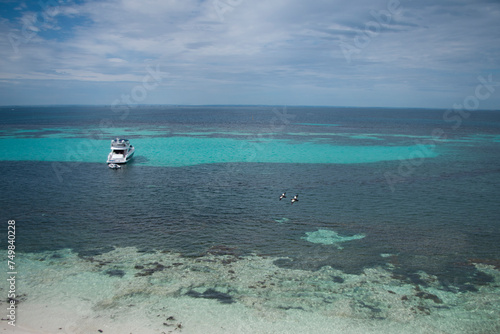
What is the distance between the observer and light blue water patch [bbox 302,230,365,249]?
2292 cm

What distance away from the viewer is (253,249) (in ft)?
71.6

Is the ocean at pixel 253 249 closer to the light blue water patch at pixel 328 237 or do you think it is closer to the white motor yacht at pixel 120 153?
the light blue water patch at pixel 328 237

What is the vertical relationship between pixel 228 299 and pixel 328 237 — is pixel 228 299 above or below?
below

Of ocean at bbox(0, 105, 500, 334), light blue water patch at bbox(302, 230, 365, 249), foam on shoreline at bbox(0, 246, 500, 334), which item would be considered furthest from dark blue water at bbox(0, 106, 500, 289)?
foam on shoreline at bbox(0, 246, 500, 334)

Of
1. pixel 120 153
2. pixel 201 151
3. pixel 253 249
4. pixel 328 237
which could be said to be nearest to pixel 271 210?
pixel 328 237

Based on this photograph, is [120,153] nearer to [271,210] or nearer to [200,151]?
[200,151]

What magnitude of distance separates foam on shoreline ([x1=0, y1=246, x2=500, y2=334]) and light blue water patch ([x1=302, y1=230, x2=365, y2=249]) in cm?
370

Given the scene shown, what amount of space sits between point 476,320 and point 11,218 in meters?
30.8

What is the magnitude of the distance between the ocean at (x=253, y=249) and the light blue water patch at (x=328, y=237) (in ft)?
0.47

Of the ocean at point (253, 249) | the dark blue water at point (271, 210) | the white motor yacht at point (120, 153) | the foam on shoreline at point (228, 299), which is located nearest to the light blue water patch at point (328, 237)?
the ocean at point (253, 249)

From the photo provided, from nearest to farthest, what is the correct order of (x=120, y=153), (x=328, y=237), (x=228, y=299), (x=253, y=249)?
(x=228, y=299)
(x=253, y=249)
(x=328, y=237)
(x=120, y=153)

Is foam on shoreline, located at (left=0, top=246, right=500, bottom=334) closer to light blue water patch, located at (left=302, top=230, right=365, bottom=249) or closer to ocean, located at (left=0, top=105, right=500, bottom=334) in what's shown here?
ocean, located at (left=0, top=105, right=500, bottom=334)

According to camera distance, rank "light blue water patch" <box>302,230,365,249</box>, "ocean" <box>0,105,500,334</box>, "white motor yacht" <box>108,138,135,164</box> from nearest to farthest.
→ 1. "ocean" <box>0,105,500,334</box>
2. "light blue water patch" <box>302,230,365,249</box>
3. "white motor yacht" <box>108,138,135,164</box>

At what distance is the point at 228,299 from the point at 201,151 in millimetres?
46243
